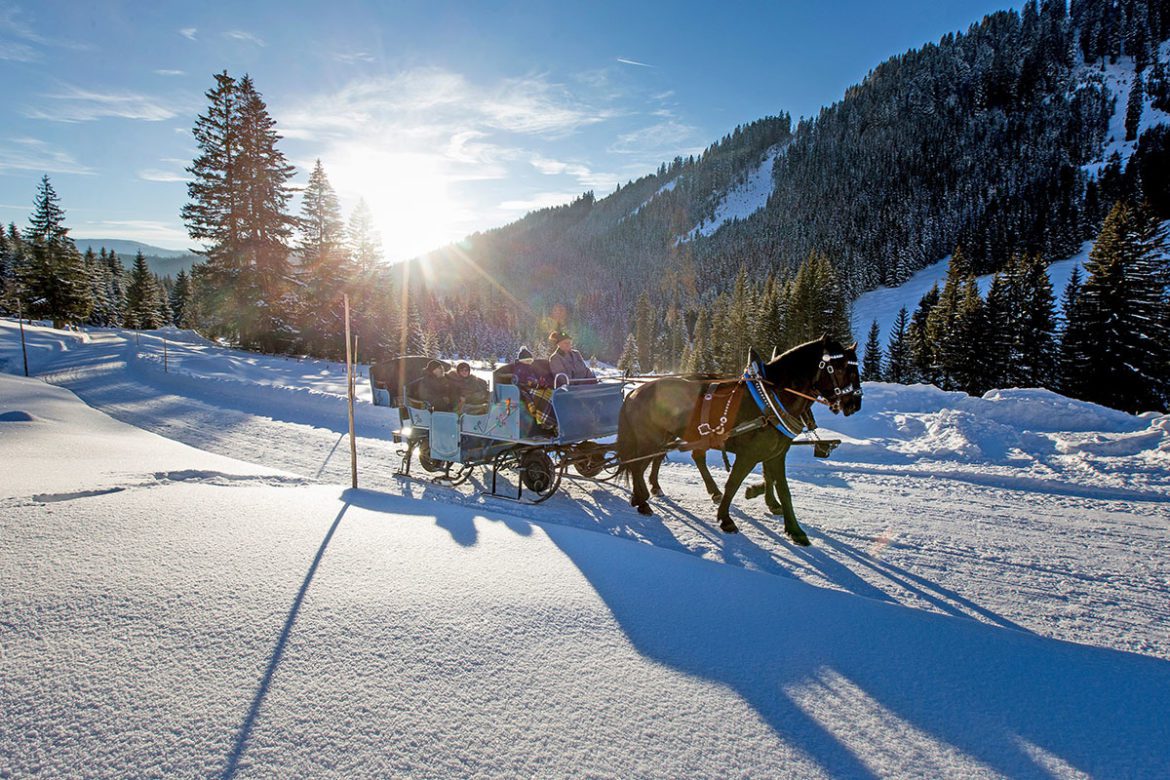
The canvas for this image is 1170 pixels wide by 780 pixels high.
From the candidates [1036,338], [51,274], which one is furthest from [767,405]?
[51,274]

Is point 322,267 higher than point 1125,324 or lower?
higher

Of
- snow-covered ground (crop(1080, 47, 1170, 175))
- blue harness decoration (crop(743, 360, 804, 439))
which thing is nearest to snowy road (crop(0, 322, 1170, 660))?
blue harness decoration (crop(743, 360, 804, 439))

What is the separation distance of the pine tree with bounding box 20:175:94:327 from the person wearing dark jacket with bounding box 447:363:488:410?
5464cm

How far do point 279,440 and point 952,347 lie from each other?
42201 mm

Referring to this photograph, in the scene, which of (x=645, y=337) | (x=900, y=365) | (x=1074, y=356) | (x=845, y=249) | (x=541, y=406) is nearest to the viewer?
(x=541, y=406)

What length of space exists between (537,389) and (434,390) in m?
2.00

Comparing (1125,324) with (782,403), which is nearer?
(782,403)

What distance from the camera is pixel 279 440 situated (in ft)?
37.0

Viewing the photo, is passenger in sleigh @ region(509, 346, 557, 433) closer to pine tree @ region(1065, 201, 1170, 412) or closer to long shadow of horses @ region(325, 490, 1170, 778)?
long shadow of horses @ region(325, 490, 1170, 778)

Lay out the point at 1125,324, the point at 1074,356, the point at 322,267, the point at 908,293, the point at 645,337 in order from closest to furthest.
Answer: the point at 1125,324 < the point at 1074,356 < the point at 322,267 < the point at 908,293 < the point at 645,337

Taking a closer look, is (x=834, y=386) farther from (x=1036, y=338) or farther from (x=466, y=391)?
(x=1036, y=338)

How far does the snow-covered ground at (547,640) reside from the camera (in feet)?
5.99

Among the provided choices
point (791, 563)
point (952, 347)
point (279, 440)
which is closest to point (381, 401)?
point (279, 440)

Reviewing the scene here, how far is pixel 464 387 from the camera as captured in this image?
872cm
